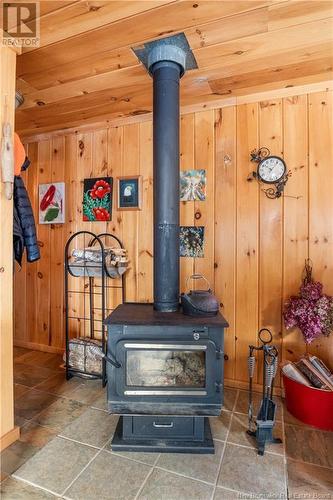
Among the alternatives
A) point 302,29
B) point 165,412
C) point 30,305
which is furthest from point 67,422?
point 302,29

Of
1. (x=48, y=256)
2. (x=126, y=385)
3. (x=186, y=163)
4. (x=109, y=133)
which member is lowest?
(x=126, y=385)

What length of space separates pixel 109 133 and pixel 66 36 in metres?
1.08

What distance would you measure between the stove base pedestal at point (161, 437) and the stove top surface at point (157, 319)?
1.78ft

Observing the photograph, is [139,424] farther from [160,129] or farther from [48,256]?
[48,256]

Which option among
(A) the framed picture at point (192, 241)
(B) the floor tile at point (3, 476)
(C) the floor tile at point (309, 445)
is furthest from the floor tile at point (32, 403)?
(C) the floor tile at point (309, 445)

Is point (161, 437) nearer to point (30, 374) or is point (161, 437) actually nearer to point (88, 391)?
point (88, 391)

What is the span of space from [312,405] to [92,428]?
4.39 feet

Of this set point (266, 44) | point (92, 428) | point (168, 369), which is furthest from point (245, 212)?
point (92, 428)

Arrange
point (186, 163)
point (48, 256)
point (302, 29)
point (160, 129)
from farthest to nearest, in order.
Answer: point (48, 256), point (186, 163), point (160, 129), point (302, 29)

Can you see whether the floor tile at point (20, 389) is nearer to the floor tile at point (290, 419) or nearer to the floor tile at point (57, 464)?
the floor tile at point (57, 464)

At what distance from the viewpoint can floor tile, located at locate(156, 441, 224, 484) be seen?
1358mm

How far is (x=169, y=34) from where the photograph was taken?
1469 millimetres

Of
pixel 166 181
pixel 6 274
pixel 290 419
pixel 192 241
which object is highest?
pixel 166 181

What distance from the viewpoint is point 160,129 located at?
1653 mm
